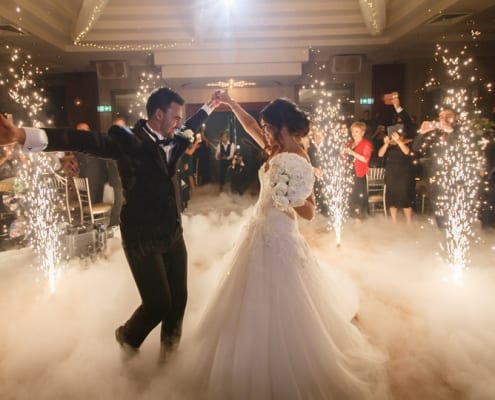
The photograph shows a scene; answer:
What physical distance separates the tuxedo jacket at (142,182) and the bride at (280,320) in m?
0.49

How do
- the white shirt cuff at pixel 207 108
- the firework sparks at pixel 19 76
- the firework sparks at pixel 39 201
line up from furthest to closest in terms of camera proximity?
1. the firework sparks at pixel 19 76
2. the firework sparks at pixel 39 201
3. the white shirt cuff at pixel 207 108

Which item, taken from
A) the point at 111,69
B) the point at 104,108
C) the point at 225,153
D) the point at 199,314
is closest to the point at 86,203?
the point at 199,314

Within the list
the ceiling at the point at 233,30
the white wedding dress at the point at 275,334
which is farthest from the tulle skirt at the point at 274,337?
the ceiling at the point at 233,30

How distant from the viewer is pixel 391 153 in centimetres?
567

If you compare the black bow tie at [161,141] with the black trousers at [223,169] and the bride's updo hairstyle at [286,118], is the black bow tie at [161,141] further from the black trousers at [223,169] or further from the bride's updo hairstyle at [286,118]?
the black trousers at [223,169]

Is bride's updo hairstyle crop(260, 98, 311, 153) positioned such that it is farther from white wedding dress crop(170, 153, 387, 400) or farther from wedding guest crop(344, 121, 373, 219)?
wedding guest crop(344, 121, 373, 219)

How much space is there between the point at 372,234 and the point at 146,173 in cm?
425

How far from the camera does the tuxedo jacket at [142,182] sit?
6.81 feet

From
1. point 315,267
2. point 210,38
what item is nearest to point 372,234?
point 315,267

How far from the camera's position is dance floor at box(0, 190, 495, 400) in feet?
7.80

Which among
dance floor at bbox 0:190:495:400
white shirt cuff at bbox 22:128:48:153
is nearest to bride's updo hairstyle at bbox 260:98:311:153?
dance floor at bbox 0:190:495:400

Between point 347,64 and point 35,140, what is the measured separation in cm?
838

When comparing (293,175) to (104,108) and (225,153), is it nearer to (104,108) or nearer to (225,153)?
(225,153)

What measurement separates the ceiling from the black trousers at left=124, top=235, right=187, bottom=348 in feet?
17.4
